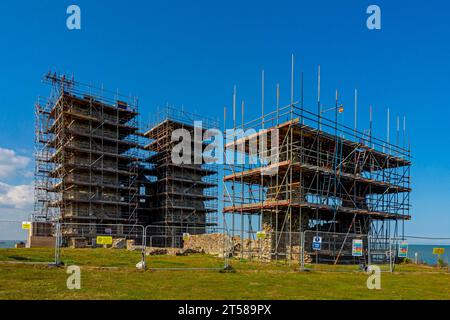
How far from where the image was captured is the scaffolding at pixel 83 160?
50.6m

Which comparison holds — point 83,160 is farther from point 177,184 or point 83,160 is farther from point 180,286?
point 180,286

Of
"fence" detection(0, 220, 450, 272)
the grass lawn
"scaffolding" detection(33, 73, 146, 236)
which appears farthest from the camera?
"scaffolding" detection(33, 73, 146, 236)

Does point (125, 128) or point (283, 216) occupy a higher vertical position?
point (125, 128)

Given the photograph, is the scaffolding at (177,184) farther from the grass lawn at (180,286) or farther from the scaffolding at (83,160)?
the grass lawn at (180,286)

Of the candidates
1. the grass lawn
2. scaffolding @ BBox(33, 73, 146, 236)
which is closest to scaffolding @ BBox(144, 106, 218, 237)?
scaffolding @ BBox(33, 73, 146, 236)

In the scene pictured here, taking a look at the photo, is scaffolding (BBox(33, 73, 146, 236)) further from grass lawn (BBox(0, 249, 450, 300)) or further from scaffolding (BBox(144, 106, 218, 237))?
grass lawn (BBox(0, 249, 450, 300))


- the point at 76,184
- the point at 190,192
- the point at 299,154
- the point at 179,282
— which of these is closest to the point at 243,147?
the point at 299,154

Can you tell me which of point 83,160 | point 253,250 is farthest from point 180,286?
point 83,160

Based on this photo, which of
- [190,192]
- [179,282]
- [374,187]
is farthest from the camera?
[190,192]

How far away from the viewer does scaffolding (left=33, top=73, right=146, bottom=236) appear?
50594 mm

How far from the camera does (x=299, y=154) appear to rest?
3083 cm

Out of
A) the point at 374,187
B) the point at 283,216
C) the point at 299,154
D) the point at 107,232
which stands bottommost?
the point at 107,232
